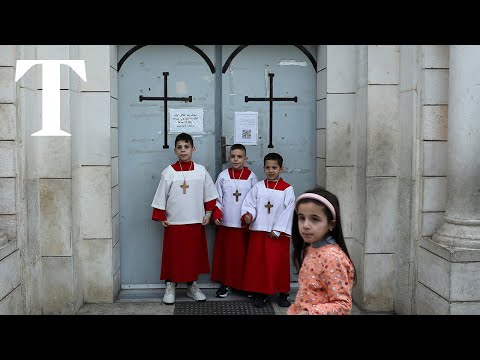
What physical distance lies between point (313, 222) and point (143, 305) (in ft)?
10.3

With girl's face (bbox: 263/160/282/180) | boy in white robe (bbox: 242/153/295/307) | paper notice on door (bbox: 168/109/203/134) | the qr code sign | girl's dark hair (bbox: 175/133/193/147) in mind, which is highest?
paper notice on door (bbox: 168/109/203/134)

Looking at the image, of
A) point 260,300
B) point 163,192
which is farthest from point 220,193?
point 260,300

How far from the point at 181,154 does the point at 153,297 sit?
142 cm

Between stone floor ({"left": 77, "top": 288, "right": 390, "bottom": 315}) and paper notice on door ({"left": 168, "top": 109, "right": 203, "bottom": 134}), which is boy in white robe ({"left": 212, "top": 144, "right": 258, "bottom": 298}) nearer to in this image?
stone floor ({"left": 77, "top": 288, "right": 390, "bottom": 315})

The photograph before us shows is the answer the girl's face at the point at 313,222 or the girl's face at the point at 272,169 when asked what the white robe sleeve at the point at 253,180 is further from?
the girl's face at the point at 313,222

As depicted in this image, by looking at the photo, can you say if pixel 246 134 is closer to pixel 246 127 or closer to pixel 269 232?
pixel 246 127

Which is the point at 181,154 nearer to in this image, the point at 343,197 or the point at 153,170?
the point at 153,170

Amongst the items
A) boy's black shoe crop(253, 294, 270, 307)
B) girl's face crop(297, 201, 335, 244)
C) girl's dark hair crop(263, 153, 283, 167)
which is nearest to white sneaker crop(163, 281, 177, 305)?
boy's black shoe crop(253, 294, 270, 307)

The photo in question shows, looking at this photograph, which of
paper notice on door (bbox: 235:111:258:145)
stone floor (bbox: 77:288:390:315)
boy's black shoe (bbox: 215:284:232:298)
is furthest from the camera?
paper notice on door (bbox: 235:111:258:145)

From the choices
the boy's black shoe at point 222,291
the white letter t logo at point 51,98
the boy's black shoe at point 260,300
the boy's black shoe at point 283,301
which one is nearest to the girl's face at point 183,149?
the white letter t logo at point 51,98

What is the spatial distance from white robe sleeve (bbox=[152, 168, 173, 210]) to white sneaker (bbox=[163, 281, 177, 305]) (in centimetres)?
73

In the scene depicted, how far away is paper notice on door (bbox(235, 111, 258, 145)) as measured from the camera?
5906 millimetres

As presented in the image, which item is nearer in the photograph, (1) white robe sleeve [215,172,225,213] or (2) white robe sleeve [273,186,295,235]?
(2) white robe sleeve [273,186,295,235]
